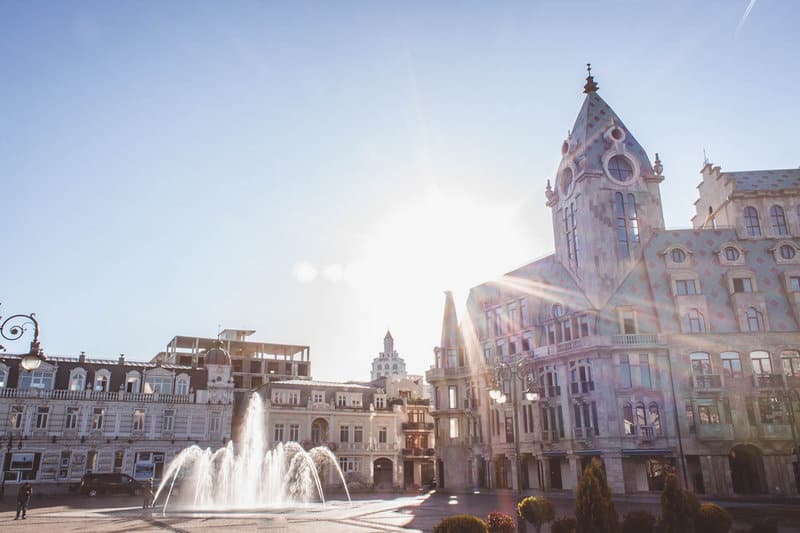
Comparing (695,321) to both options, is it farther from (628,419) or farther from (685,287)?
(628,419)

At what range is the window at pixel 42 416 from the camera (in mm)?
52000

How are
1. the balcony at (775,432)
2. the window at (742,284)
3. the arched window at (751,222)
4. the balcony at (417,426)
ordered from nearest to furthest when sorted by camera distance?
1. the balcony at (775,432)
2. the window at (742,284)
3. the arched window at (751,222)
4. the balcony at (417,426)

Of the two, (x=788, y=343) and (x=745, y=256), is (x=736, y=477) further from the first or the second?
(x=745, y=256)

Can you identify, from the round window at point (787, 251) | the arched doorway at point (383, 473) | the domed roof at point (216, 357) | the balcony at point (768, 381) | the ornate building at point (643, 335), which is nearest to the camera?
the ornate building at point (643, 335)

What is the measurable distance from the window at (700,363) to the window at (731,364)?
115 cm

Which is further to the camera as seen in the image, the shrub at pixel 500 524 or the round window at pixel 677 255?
the round window at pixel 677 255

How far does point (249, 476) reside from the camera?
43094mm

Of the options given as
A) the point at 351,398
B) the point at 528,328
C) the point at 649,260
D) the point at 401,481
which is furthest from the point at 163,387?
the point at 649,260

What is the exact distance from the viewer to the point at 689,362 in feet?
149

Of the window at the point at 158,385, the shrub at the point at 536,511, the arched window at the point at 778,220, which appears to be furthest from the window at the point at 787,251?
the window at the point at 158,385

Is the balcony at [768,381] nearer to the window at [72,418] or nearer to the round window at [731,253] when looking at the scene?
the round window at [731,253]

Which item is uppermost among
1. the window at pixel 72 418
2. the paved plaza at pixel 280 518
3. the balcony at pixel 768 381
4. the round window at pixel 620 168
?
the round window at pixel 620 168

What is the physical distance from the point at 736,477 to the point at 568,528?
36377 mm

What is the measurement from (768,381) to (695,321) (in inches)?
253
